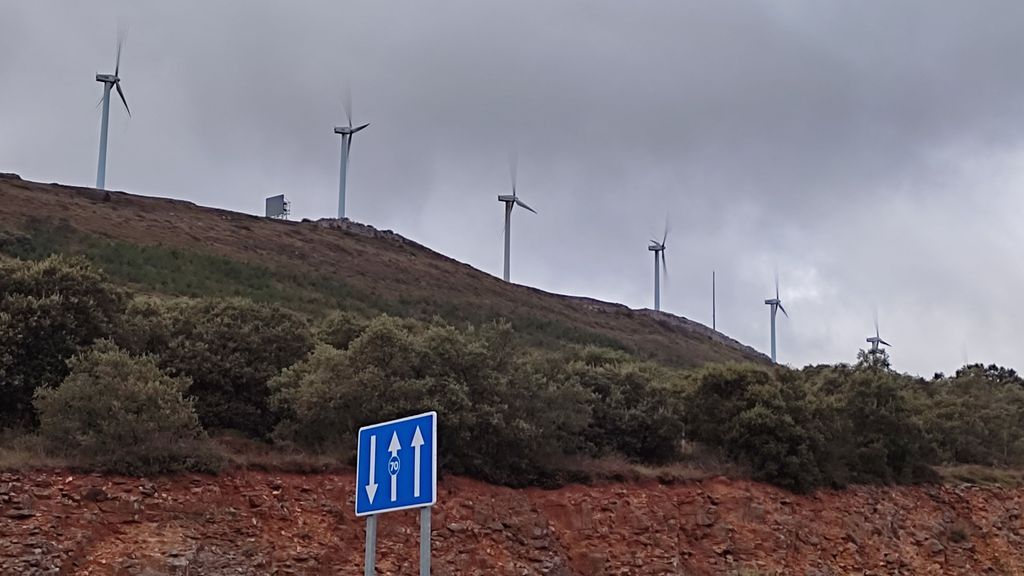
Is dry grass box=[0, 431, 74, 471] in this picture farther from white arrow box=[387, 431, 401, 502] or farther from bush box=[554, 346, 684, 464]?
bush box=[554, 346, 684, 464]

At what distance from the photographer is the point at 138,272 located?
54.9m

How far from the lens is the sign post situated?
8.20m

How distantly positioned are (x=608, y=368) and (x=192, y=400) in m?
14.2

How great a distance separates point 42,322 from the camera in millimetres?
24469

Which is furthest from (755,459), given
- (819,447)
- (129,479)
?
(129,479)

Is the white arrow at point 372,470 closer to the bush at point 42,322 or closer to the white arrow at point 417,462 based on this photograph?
the white arrow at point 417,462

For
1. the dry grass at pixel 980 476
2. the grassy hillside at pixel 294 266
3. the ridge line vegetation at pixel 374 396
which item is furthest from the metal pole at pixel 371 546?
the grassy hillside at pixel 294 266

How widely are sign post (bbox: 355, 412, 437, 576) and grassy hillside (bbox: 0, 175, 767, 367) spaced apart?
44.1 m

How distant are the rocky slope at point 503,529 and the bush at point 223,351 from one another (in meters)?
4.13

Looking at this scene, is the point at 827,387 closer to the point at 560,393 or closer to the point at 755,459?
the point at 755,459

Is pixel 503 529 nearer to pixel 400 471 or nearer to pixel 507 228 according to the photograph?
pixel 400 471

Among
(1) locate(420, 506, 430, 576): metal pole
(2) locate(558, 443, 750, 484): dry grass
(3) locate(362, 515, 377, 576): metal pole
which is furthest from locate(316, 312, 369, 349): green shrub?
(1) locate(420, 506, 430, 576): metal pole

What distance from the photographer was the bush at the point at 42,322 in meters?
24.0

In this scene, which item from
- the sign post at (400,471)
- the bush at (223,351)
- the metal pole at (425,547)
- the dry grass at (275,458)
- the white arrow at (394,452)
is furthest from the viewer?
the bush at (223,351)
